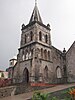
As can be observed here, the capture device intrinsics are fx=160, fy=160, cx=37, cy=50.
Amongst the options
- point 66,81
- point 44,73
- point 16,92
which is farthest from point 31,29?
point 16,92

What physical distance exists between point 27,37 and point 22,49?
3.09m

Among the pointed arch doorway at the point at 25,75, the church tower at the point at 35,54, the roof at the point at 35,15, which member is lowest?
the pointed arch doorway at the point at 25,75

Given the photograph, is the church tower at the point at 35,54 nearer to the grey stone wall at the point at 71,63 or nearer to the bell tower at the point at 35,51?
the bell tower at the point at 35,51

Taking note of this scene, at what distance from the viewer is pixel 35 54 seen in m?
33.5

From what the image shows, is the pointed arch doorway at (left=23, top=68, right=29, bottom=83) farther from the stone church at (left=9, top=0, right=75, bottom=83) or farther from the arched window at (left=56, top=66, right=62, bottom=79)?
the arched window at (left=56, top=66, right=62, bottom=79)

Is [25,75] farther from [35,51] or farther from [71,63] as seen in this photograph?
[71,63]

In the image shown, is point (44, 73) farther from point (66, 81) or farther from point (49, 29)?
Result: point (49, 29)

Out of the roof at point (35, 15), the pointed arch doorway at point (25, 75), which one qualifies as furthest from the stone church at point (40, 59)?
the roof at point (35, 15)

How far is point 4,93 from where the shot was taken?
2316 centimetres

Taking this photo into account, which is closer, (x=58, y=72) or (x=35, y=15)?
(x=58, y=72)

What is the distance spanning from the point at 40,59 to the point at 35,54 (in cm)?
168

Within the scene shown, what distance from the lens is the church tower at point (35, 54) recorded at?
109 feet

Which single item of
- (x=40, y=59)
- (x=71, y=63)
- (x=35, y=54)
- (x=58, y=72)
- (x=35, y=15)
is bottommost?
(x=58, y=72)

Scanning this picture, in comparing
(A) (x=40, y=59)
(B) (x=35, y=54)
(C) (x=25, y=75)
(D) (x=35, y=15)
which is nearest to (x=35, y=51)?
(B) (x=35, y=54)
